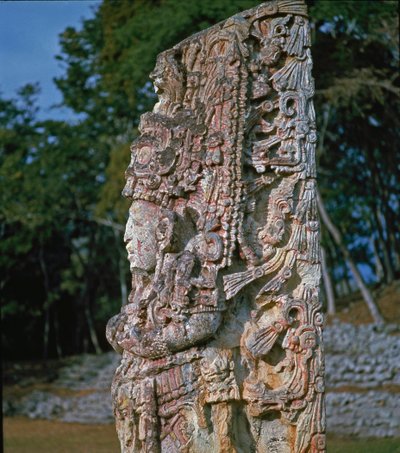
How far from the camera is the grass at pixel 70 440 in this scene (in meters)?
10.8

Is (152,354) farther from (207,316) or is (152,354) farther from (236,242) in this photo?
(236,242)

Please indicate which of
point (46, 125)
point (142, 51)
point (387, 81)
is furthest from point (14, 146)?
point (387, 81)

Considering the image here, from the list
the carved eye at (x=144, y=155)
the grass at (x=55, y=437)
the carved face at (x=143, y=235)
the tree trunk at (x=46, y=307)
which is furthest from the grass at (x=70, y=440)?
the tree trunk at (x=46, y=307)

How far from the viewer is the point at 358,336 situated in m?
19.0

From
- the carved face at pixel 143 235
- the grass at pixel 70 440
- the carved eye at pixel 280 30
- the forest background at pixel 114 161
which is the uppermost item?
the forest background at pixel 114 161

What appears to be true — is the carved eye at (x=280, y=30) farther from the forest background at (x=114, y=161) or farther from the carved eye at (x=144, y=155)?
the forest background at (x=114, y=161)

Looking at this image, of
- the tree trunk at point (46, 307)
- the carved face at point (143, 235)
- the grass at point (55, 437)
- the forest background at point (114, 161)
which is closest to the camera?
the carved face at point (143, 235)

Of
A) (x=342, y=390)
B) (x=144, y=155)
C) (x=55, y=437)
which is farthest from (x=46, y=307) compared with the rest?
(x=144, y=155)

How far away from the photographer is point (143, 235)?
5.96m

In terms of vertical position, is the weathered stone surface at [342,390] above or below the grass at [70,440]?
above

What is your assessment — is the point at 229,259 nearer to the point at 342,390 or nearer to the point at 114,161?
the point at 342,390

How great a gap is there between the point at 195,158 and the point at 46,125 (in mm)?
20014

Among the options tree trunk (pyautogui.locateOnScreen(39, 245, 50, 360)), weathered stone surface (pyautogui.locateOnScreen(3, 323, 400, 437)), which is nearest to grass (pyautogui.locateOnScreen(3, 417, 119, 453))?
weathered stone surface (pyautogui.locateOnScreen(3, 323, 400, 437))

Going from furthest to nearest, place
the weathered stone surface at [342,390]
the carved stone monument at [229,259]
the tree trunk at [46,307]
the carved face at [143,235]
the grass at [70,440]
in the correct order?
the tree trunk at [46,307] < the weathered stone surface at [342,390] < the grass at [70,440] < the carved face at [143,235] < the carved stone monument at [229,259]
